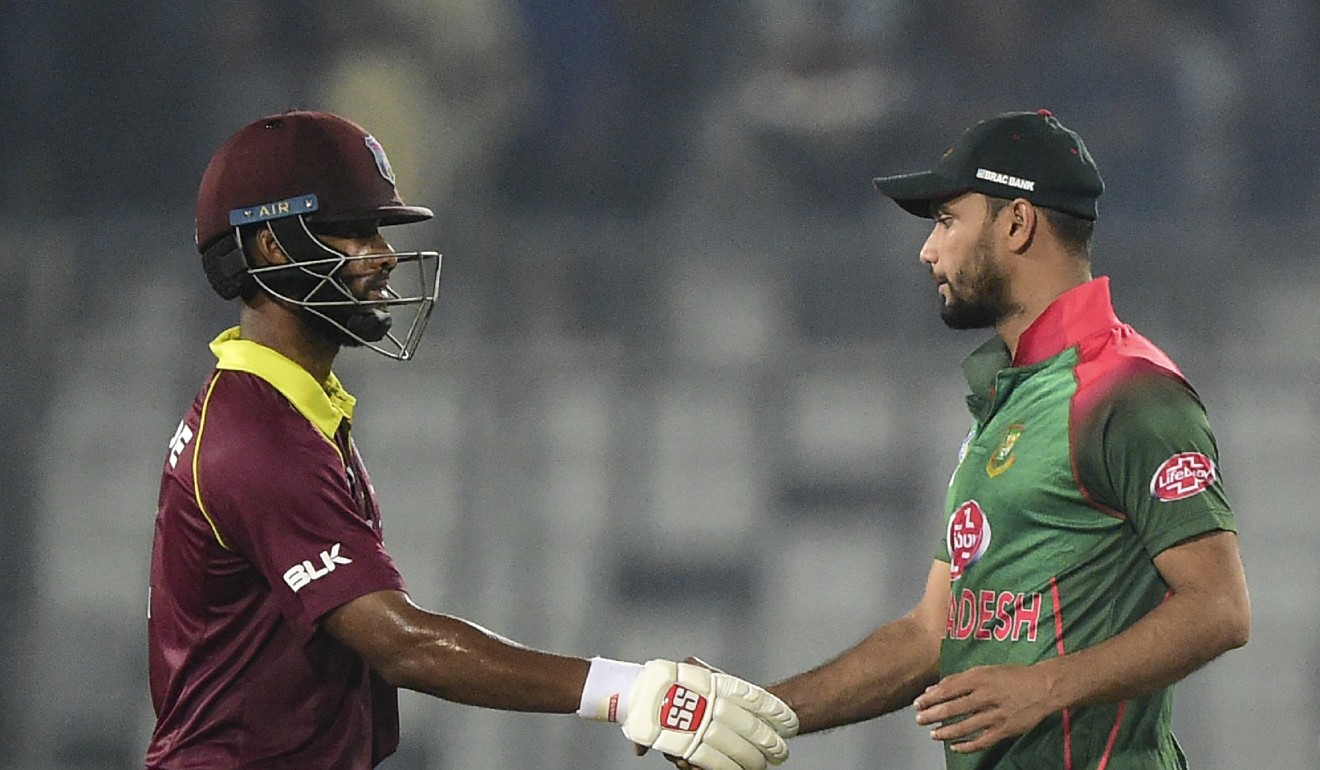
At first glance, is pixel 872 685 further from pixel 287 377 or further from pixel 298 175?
pixel 298 175

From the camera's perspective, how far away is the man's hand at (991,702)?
5.30 feet

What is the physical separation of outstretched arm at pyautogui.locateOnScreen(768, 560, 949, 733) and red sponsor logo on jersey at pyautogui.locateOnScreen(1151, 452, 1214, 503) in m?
0.49

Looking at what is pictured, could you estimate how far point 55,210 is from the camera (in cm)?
367

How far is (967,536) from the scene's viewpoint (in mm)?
1858

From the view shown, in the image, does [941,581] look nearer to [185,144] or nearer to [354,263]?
[354,263]

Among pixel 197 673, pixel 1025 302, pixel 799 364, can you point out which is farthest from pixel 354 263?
pixel 799 364

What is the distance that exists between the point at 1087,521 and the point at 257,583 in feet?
2.98

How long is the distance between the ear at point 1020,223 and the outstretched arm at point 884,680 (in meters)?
0.45

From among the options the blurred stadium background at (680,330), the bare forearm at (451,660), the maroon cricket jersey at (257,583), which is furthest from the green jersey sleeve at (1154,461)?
the blurred stadium background at (680,330)

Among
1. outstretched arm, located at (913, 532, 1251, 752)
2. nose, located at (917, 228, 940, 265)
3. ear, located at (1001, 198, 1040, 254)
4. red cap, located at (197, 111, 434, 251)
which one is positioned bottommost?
outstretched arm, located at (913, 532, 1251, 752)

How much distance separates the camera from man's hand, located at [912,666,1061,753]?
162 cm

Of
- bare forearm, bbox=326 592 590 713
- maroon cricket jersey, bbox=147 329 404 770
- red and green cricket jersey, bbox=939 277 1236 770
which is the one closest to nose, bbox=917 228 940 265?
red and green cricket jersey, bbox=939 277 1236 770

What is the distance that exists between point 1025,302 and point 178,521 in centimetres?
101

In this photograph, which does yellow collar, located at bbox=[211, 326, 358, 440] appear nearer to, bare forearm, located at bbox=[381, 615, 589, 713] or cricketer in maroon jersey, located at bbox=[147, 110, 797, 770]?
cricketer in maroon jersey, located at bbox=[147, 110, 797, 770]
